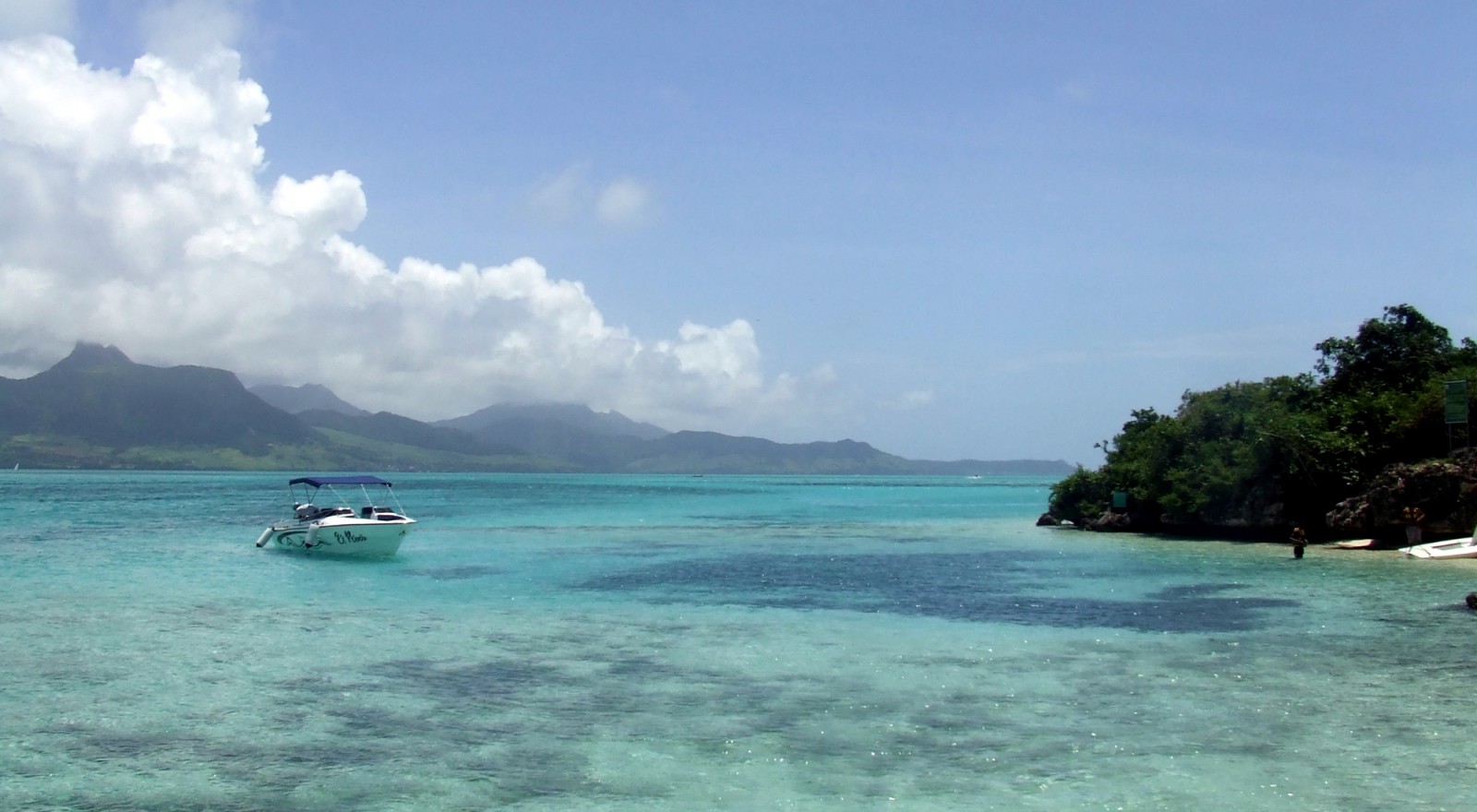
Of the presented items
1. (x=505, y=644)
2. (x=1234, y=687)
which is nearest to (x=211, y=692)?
(x=505, y=644)

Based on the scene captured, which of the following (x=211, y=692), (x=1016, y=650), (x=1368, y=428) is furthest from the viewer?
(x=1368, y=428)

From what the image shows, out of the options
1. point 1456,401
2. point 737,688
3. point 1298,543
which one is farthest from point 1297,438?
point 737,688

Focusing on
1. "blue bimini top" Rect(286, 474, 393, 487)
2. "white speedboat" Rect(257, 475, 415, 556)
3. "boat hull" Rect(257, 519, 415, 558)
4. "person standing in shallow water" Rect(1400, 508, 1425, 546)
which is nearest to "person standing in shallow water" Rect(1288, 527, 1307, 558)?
"person standing in shallow water" Rect(1400, 508, 1425, 546)

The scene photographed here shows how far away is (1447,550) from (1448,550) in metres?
0.03

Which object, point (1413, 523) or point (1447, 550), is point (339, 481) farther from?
point (1413, 523)

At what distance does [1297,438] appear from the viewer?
46031 mm

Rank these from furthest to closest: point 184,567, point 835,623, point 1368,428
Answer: point 1368,428
point 184,567
point 835,623

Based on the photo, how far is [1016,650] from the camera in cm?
1978

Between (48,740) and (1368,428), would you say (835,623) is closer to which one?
(48,740)

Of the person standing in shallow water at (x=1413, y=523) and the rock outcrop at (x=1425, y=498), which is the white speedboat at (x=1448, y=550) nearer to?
the person standing in shallow water at (x=1413, y=523)

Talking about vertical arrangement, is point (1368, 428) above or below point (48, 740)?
above

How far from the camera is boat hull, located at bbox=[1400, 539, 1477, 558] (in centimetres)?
3503

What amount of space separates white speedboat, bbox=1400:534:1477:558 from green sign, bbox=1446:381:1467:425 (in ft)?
19.1

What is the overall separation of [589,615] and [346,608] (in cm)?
633
